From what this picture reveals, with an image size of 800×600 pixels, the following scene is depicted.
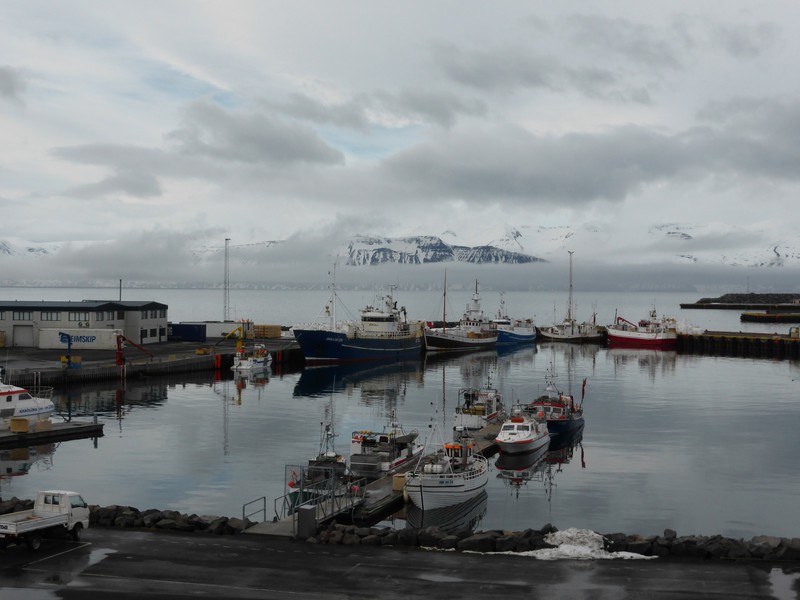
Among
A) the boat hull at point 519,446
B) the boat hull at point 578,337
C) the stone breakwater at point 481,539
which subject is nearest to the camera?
the stone breakwater at point 481,539

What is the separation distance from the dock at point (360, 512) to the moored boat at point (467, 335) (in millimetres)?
85321

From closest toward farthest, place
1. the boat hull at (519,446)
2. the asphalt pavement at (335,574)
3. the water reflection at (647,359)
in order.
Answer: the asphalt pavement at (335,574) → the boat hull at (519,446) → the water reflection at (647,359)

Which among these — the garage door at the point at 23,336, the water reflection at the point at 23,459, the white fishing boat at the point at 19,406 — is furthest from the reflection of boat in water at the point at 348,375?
the garage door at the point at 23,336

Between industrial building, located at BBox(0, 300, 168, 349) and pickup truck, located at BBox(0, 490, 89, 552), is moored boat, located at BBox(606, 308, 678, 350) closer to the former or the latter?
industrial building, located at BBox(0, 300, 168, 349)

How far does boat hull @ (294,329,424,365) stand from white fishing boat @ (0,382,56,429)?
5129cm

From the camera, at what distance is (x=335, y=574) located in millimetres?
21781

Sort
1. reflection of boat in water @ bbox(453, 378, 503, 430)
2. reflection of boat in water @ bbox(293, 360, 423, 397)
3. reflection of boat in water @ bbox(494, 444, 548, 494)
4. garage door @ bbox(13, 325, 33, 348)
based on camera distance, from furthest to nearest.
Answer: garage door @ bbox(13, 325, 33, 348) < reflection of boat in water @ bbox(293, 360, 423, 397) < reflection of boat in water @ bbox(453, 378, 503, 430) < reflection of boat in water @ bbox(494, 444, 548, 494)

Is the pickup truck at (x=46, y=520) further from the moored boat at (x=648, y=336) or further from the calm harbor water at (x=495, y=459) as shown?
the moored boat at (x=648, y=336)

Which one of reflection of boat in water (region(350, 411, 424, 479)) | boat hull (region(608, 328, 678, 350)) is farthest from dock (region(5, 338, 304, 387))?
boat hull (region(608, 328, 678, 350))

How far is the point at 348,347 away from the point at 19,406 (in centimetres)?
5867

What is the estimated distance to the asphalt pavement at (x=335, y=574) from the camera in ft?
66.0

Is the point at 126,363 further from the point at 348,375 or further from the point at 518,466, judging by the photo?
the point at 518,466

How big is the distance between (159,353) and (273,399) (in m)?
24.3

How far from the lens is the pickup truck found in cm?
2262
